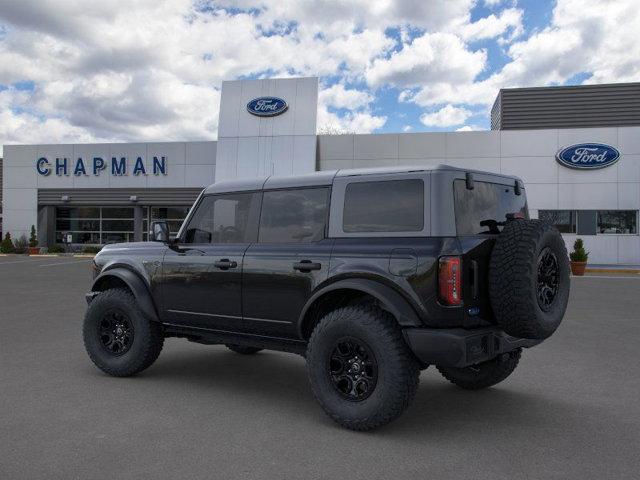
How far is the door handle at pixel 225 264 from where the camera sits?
204 inches

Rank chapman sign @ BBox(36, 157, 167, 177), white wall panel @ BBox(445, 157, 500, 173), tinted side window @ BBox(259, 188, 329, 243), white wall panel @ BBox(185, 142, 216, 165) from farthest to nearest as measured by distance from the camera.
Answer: chapman sign @ BBox(36, 157, 167, 177) < white wall panel @ BBox(185, 142, 216, 165) < white wall panel @ BBox(445, 157, 500, 173) < tinted side window @ BBox(259, 188, 329, 243)

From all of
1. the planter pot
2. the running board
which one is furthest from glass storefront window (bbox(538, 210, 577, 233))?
the running board

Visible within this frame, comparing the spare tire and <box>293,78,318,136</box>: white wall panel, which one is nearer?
the spare tire

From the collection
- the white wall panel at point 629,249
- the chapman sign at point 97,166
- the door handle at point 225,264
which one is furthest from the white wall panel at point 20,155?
the door handle at point 225,264

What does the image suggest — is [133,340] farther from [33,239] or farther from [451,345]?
[33,239]

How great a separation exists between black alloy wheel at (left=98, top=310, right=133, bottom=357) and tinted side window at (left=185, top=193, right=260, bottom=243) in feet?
3.81

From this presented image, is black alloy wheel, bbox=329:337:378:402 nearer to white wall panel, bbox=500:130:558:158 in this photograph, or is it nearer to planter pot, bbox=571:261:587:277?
planter pot, bbox=571:261:587:277

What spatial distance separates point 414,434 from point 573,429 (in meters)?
1.22

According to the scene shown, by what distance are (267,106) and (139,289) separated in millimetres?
22538

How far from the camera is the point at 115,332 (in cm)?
611

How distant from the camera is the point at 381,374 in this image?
4.18m

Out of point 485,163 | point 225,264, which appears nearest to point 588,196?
point 485,163

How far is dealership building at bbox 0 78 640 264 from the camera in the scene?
2511cm

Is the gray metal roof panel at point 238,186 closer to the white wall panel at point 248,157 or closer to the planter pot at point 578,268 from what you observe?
the planter pot at point 578,268
